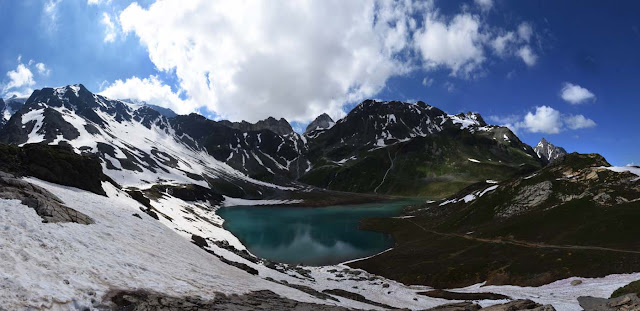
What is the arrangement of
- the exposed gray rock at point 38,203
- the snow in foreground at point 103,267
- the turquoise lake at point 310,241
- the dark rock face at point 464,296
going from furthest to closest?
the turquoise lake at point 310,241
the dark rock face at point 464,296
the exposed gray rock at point 38,203
the snow in foreground at point 103,267

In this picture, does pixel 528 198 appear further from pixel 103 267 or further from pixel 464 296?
pixel 103 267

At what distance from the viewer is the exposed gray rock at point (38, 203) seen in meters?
24.3

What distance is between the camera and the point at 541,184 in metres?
81.2

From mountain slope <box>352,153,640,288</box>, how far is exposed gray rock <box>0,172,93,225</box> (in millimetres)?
49880

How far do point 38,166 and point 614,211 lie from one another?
95688mm

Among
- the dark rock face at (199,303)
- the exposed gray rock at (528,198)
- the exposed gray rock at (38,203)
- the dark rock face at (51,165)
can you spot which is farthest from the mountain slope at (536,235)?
the dark rock face at (51,165)

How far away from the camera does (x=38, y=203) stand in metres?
25.0

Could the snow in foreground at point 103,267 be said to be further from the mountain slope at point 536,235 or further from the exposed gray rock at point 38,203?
the mountain slope at point 536,235

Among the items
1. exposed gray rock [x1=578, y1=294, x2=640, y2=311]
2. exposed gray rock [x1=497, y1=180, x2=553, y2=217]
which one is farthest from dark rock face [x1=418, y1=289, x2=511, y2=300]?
exposed gray rock [x1=497, y1=180, x2=553, y2=217]

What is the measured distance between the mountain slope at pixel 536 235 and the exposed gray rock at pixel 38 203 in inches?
1964

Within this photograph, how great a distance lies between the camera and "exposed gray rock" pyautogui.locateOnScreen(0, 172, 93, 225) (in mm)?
24283

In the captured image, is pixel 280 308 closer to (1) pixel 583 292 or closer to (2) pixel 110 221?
(2) pixel 110 221

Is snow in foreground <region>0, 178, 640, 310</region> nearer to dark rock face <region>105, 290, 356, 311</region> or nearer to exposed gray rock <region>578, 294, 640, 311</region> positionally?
dark rock face <region>105, 290, 356, 311</region>

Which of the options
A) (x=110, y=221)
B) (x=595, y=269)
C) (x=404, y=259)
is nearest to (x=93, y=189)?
(x=110, y=221)
